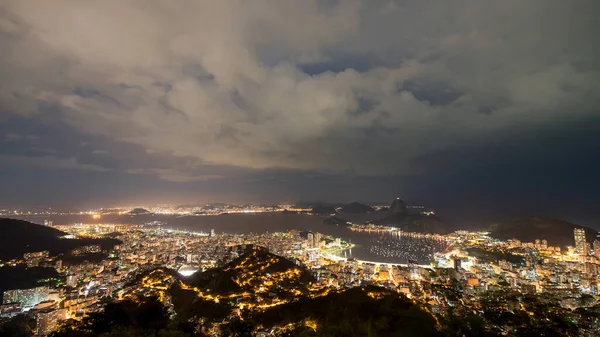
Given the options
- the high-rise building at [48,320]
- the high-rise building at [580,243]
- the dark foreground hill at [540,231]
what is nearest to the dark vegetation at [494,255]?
the high-rise building at [580,243]

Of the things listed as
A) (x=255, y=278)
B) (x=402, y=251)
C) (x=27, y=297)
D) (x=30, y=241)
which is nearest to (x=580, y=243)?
(x=402, y=251)

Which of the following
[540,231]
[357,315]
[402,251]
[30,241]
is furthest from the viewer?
[540,231]

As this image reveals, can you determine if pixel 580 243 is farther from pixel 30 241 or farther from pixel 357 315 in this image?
pixel 30 241

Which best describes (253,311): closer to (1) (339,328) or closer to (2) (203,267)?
(1) (339,328)

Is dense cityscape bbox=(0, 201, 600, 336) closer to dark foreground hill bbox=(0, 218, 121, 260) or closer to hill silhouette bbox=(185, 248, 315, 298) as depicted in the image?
hill silhouette bbox=(185, 248, 315, 298)

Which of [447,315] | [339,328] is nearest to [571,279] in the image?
[447,315]

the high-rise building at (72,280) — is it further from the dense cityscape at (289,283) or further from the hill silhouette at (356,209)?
the hill silhouette at (356,209)
